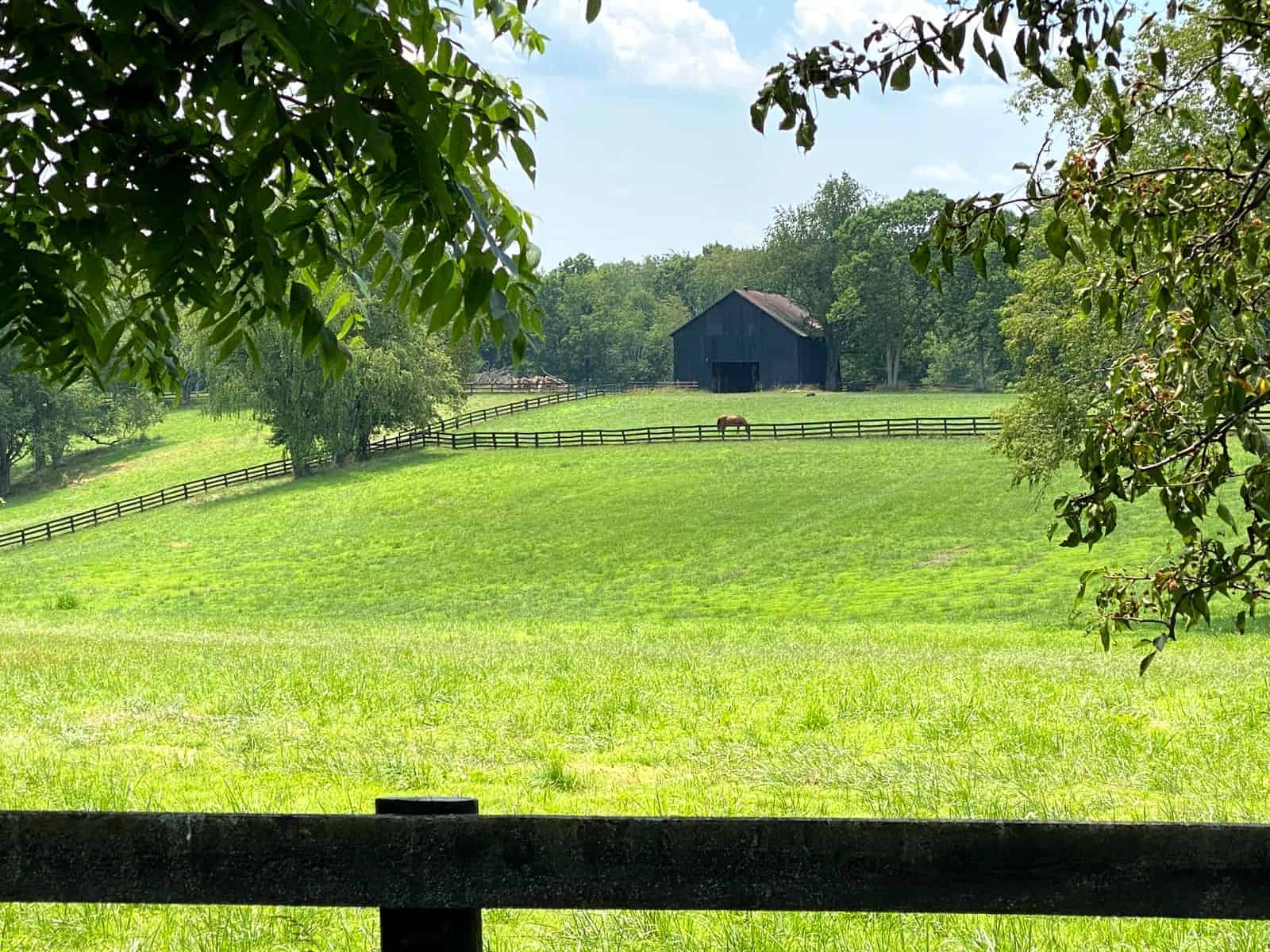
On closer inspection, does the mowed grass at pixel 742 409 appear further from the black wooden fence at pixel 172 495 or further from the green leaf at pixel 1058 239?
the green leaf at pixel 1058 239

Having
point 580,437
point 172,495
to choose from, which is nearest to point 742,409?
point 580,437

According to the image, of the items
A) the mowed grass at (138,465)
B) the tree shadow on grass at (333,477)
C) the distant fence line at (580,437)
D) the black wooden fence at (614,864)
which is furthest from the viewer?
the mowed grass at (138,465)

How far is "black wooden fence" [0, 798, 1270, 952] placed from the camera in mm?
2533

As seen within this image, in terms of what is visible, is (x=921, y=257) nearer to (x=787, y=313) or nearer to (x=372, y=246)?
(x=372, y=246)

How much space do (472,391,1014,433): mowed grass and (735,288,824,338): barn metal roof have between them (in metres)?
9.23

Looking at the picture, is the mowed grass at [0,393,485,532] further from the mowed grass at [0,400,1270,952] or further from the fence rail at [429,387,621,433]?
the mowed grass at [0,400,1270,952]

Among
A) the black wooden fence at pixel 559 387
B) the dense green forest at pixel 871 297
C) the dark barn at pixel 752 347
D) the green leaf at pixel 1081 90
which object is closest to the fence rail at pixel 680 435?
the dense green forest at pixel 871 297

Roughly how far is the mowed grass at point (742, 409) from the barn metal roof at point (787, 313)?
30.3ft

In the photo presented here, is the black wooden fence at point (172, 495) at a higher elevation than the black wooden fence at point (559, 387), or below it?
below

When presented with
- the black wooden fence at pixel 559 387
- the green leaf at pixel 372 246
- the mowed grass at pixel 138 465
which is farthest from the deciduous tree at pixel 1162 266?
the black wooden fence at pixel 559 387

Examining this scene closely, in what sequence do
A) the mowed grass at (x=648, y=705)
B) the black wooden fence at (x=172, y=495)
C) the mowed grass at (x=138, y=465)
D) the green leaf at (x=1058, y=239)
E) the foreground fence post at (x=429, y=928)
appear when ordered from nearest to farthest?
the foreground fence post at (x=429, y=928) < the green leaf at (x=1058, y=239) < the mowed grass at (x=648, y=705) < the black wooden fence at (x=172, y=495) < the mowed grass at (x=138, y=465)

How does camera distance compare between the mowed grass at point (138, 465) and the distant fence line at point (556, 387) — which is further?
the distant fence line at point (556, 387)

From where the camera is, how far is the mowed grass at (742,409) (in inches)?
2970

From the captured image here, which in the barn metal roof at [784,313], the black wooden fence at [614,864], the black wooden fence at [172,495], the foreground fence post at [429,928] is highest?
the barn metal roof at [784,313]
